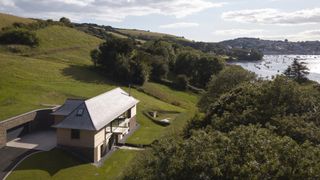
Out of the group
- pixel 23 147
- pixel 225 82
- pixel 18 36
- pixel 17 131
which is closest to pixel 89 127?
pixel 23 147

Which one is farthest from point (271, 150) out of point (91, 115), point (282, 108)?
point (91, 115)

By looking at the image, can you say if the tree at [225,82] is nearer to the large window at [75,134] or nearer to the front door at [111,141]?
the front door at [111,141]

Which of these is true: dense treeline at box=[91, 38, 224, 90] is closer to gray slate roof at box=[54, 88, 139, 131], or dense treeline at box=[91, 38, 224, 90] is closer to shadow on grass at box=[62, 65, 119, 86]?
shadow on grass at box=[62, 65, 119, 86]

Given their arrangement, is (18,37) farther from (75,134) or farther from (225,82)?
(75,134)

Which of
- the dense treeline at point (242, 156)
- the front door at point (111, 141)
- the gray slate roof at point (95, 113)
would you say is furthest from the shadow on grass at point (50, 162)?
the dense treeline at point (242, 156)

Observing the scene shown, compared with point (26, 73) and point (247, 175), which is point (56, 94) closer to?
point (26, 73)

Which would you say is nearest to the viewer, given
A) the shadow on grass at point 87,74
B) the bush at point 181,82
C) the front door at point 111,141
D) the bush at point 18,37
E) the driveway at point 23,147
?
the driveway at point 23,147
